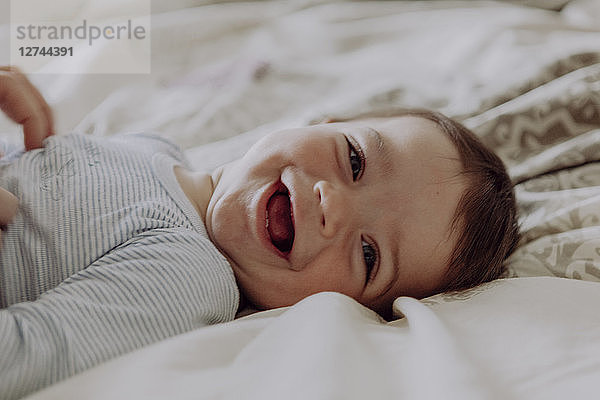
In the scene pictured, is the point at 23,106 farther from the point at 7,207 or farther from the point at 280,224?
the point at 280,224

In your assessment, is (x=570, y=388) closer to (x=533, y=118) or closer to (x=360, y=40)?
(x=533, y=118)

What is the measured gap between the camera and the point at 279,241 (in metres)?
1.01

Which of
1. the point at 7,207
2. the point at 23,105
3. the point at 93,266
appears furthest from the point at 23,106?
the point at 93,266

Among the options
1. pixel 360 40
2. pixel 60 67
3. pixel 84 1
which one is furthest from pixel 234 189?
pixel 84 1

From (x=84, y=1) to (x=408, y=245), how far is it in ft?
4.19

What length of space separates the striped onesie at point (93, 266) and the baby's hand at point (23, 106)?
45 millimetres

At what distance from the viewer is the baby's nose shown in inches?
37.4

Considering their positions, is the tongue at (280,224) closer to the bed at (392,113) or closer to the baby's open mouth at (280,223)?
the baby's open mouth at (280,223)

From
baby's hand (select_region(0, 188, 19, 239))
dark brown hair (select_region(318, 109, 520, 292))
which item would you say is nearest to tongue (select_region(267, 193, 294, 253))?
dark brown hair (select_region(318, 109, 520, 292))

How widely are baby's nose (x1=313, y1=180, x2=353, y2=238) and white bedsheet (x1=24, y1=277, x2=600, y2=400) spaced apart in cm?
14

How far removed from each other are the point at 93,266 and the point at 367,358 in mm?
374

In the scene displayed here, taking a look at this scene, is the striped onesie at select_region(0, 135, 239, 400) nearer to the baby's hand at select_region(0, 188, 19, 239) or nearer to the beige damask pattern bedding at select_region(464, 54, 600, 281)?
the baby's hand at select_region(0, 188, 19, 239)

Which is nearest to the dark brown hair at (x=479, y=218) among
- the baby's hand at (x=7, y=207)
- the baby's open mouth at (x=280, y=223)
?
the baby's open mouth at (x=280, y=223)

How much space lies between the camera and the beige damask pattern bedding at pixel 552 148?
1.09 metres
